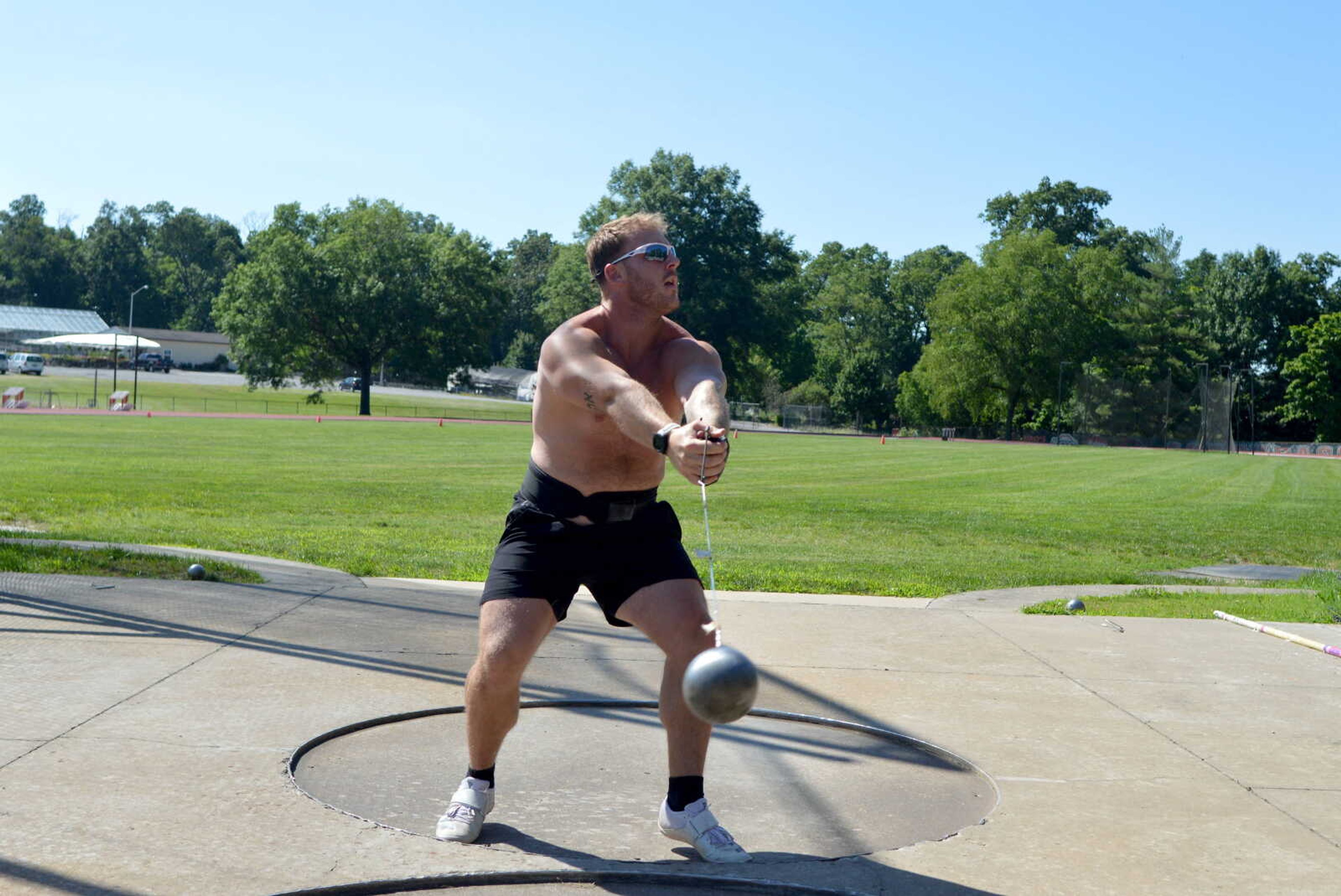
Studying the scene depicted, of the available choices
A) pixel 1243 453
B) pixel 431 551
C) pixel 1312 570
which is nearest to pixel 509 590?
pixel 431 551

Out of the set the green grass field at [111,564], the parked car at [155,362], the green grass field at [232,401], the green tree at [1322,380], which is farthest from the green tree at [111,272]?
the green grass field at [111,564]

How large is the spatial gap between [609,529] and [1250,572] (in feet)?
39.4

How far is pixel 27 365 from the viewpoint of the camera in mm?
96062

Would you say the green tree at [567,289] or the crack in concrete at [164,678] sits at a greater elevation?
the green tree at [567,289]

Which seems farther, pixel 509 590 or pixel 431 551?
pixel 431 551

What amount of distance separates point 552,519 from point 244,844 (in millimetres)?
1456

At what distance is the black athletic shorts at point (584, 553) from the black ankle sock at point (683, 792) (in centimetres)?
60

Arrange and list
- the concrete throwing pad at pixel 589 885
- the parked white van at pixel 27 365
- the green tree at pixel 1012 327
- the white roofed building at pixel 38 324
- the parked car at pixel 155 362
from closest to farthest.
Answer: the concrete throwing pad at pixel 589 885 < the green tree at pixel 1012 327 < the parked white van at pixel 27 365 < the parked car at pixel 155 362 < the white roofed building at pixel 38 324

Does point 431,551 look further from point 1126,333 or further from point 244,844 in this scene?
point 1126,333

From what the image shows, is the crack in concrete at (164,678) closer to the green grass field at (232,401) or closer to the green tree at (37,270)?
the green grass field at (232,401)

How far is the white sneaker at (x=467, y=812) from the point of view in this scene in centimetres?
428

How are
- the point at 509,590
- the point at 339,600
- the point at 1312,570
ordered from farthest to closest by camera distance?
the point at 1312,570 < the point at 339,600 < the point at 509,590

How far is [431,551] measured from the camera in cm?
1384

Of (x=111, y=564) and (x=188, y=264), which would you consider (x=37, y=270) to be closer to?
(x=188, y=264)
